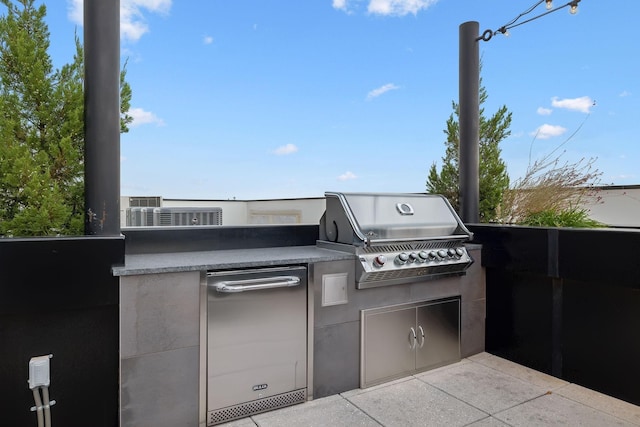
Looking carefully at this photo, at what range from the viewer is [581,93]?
4.04 metres

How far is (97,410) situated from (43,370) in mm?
445

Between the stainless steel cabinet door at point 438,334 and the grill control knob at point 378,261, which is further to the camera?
the stainless steel cabinet door at point 438,334

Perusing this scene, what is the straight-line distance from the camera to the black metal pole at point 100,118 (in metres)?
2.11

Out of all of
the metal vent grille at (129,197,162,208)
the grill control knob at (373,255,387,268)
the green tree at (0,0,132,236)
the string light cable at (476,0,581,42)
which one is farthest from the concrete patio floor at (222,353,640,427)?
the metal vent grille at (129,197,162,208)

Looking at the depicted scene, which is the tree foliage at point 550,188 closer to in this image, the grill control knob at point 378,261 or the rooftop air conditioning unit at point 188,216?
the grill control knob at point 378,261

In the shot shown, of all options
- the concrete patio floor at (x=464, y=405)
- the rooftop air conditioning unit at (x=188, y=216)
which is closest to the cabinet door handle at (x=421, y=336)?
the concrete patio floor at (x=464, y=405)

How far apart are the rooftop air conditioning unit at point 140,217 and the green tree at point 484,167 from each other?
10.9ft

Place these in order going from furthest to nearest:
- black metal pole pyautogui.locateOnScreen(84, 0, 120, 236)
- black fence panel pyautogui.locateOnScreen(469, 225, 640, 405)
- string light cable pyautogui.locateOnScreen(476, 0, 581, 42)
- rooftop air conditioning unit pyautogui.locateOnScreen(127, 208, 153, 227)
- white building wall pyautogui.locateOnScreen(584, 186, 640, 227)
Result: white building wall pyautogui.locateOnScreen(584, 186, 640, 227)
rooftop air conditioning unit pyautogui.locateOnScreen(127, 208, 153, 227)
string light cable pyautogui.locateOnScreen(476, 0, 581, 42)
black fence panel pyautogui.locateOnScreen(469, 225, 640, 405)
black metal pole pyautogui.locateOnScreen(84, 0, 120, 236)

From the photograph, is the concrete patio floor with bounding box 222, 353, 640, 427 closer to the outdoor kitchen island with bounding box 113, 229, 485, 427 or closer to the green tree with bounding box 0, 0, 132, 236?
the outdoor kitchen island with bounding box 113, 229, 485, 427

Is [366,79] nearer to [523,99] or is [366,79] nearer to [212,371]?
[523,99]

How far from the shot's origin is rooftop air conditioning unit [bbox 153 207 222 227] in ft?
11.6

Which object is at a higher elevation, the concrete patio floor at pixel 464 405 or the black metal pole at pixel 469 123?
the black metal pole at pixel 469 123

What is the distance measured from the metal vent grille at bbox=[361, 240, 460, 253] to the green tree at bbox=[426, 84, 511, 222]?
1313 mm

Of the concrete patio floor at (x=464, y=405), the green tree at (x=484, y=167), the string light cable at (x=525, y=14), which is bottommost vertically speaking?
the concrete patio floor at (x=464, y=405)
